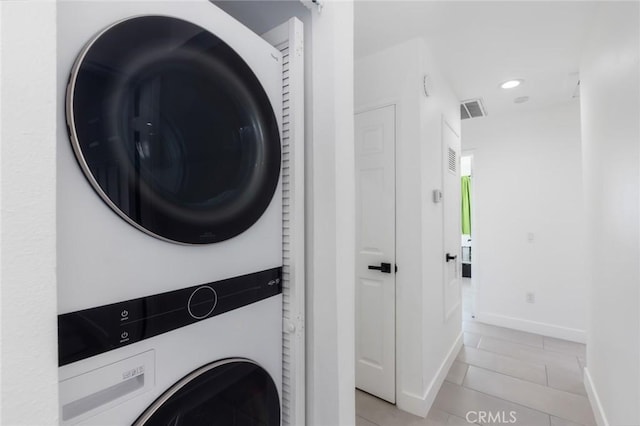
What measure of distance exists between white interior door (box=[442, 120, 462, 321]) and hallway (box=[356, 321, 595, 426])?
491mm

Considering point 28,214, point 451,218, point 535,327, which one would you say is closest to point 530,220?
point 535,327

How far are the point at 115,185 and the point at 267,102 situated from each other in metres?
0.49

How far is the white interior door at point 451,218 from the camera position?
2.39m

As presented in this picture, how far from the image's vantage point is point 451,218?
2.62 metres

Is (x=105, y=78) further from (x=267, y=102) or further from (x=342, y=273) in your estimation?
(x=342, y=273)

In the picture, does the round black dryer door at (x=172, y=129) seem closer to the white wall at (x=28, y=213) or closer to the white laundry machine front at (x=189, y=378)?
the white wall at (x=28, y=213)

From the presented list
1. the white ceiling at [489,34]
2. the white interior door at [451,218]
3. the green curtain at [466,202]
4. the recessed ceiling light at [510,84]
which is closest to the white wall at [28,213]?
the white ceiling at [489,34]

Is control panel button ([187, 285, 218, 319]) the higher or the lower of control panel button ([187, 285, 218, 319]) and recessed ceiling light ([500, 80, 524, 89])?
the lower

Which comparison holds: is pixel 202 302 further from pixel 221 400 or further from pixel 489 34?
pixel 489 34

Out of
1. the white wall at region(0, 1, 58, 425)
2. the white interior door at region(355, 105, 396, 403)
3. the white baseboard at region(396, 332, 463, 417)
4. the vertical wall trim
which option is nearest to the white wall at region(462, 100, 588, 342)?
the white baseboard at region(396, 332, 463, 417)

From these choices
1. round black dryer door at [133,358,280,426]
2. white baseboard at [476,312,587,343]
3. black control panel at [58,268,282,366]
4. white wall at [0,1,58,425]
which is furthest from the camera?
white baseboard at [476,312,587,343]

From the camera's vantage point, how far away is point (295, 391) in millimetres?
936

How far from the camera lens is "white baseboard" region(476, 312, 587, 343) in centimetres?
296

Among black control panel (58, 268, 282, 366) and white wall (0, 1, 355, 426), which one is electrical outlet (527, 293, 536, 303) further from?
white wall (0, 1, 355, 426)
